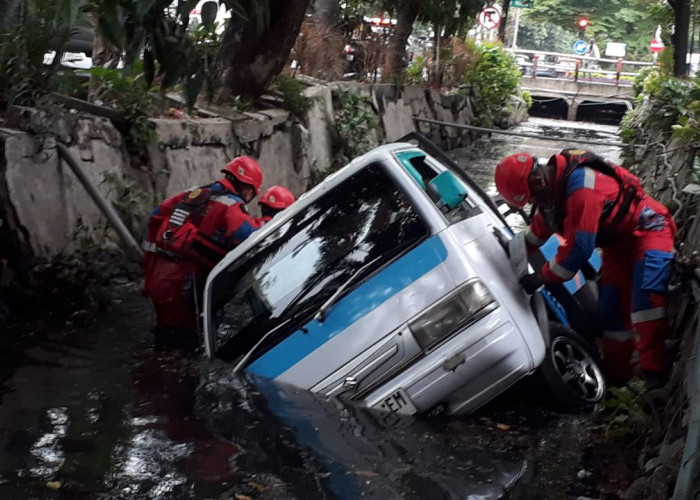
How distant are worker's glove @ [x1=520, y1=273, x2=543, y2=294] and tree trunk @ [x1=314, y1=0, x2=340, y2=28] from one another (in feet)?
41.4

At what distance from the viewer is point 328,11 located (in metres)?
17.8

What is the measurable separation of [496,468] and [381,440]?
645 millimetres

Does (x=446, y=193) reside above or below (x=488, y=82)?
above

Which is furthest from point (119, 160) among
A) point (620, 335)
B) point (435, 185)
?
point (620, 335)

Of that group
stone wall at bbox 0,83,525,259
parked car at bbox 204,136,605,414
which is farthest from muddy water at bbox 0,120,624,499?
stone wall at bbox 0,83,525,259

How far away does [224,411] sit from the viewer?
5.94 metres

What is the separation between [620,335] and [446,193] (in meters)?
1.59

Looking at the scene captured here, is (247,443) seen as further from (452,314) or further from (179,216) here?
(179,216)

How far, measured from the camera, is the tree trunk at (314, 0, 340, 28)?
17625 mm

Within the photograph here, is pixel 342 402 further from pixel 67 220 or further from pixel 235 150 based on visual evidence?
pixel 235 150

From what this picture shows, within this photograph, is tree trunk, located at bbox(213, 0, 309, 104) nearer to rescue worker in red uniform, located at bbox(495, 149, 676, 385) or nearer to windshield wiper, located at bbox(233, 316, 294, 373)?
rescue worker in red uniform, located at bbox(495, 149, 676, 385)

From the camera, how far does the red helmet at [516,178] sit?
19.9ft

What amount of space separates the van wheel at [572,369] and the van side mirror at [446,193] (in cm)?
95

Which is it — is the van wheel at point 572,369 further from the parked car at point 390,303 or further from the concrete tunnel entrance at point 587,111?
the concrete tunnel entrance at point 587,111
